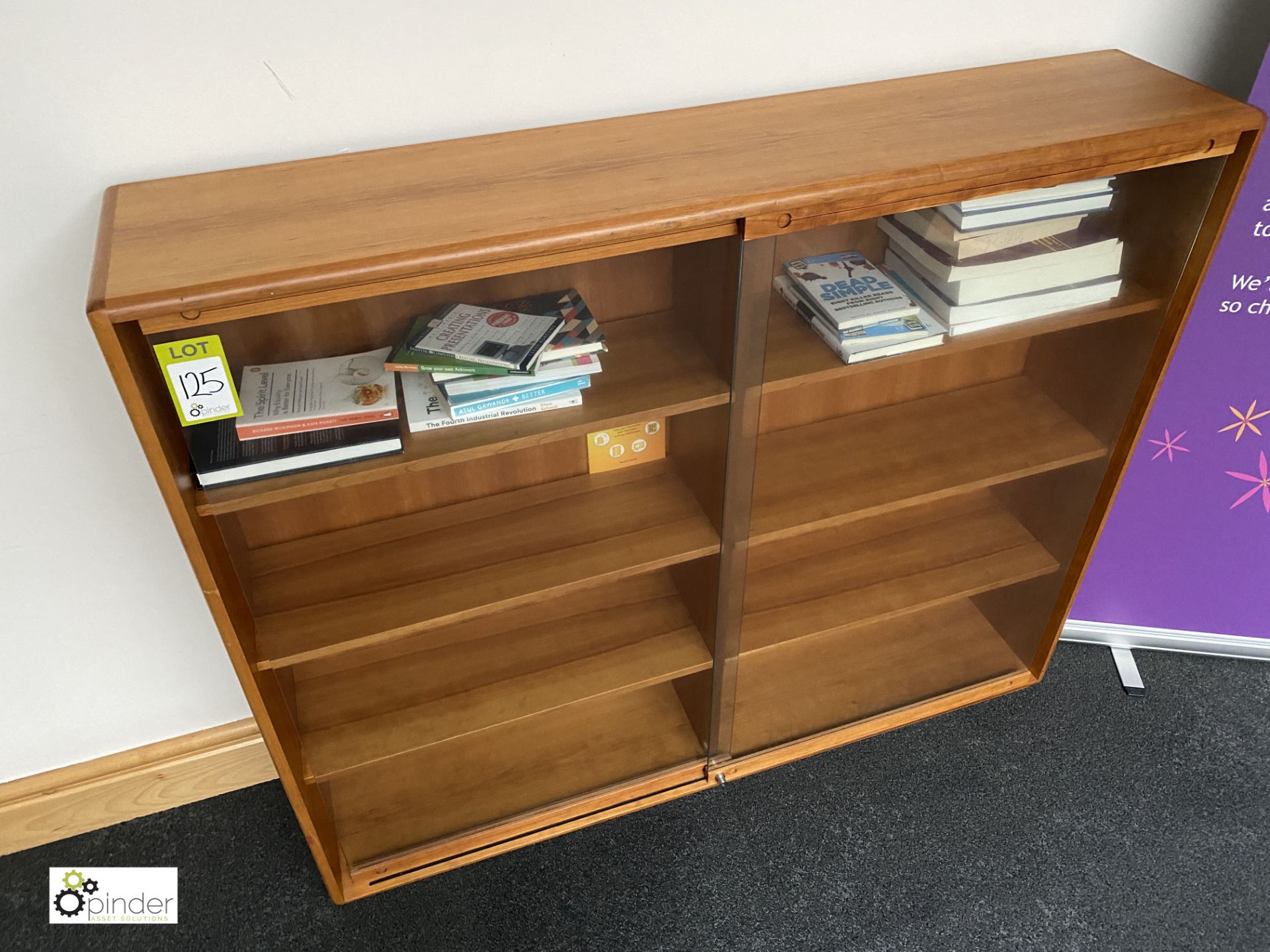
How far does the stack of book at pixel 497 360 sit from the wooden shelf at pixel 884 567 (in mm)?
731

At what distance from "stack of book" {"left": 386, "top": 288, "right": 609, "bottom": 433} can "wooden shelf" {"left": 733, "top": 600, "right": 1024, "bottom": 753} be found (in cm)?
91

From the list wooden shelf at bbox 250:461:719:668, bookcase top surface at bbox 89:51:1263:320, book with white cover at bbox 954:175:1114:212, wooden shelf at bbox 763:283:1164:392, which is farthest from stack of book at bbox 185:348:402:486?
book with white cover at bbox 954:175:1114:212

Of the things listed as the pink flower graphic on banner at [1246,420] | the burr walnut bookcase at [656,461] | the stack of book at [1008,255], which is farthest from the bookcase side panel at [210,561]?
the pink flower graphic on banner at [1246,420]

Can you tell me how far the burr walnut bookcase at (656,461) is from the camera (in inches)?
46.7

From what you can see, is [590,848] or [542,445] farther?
[590,848]

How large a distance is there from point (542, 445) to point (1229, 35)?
1418 millimetres

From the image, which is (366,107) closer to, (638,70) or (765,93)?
(638,70)

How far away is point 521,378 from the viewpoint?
1332 mm

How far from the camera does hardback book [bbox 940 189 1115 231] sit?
54.4 inches

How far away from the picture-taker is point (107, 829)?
1942mm

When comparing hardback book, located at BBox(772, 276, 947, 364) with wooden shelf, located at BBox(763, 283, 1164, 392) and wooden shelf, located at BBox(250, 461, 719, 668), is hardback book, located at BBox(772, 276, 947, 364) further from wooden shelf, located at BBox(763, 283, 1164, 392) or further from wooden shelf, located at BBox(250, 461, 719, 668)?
wooden shelf, located at BBox(250, 461, 719, 668)

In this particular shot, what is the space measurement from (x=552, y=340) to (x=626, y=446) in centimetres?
39

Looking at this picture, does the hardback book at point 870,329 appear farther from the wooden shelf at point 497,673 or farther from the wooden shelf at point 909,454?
the wooden shelf at point 497,673

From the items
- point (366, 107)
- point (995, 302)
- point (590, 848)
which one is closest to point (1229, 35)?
point (995, 302)
